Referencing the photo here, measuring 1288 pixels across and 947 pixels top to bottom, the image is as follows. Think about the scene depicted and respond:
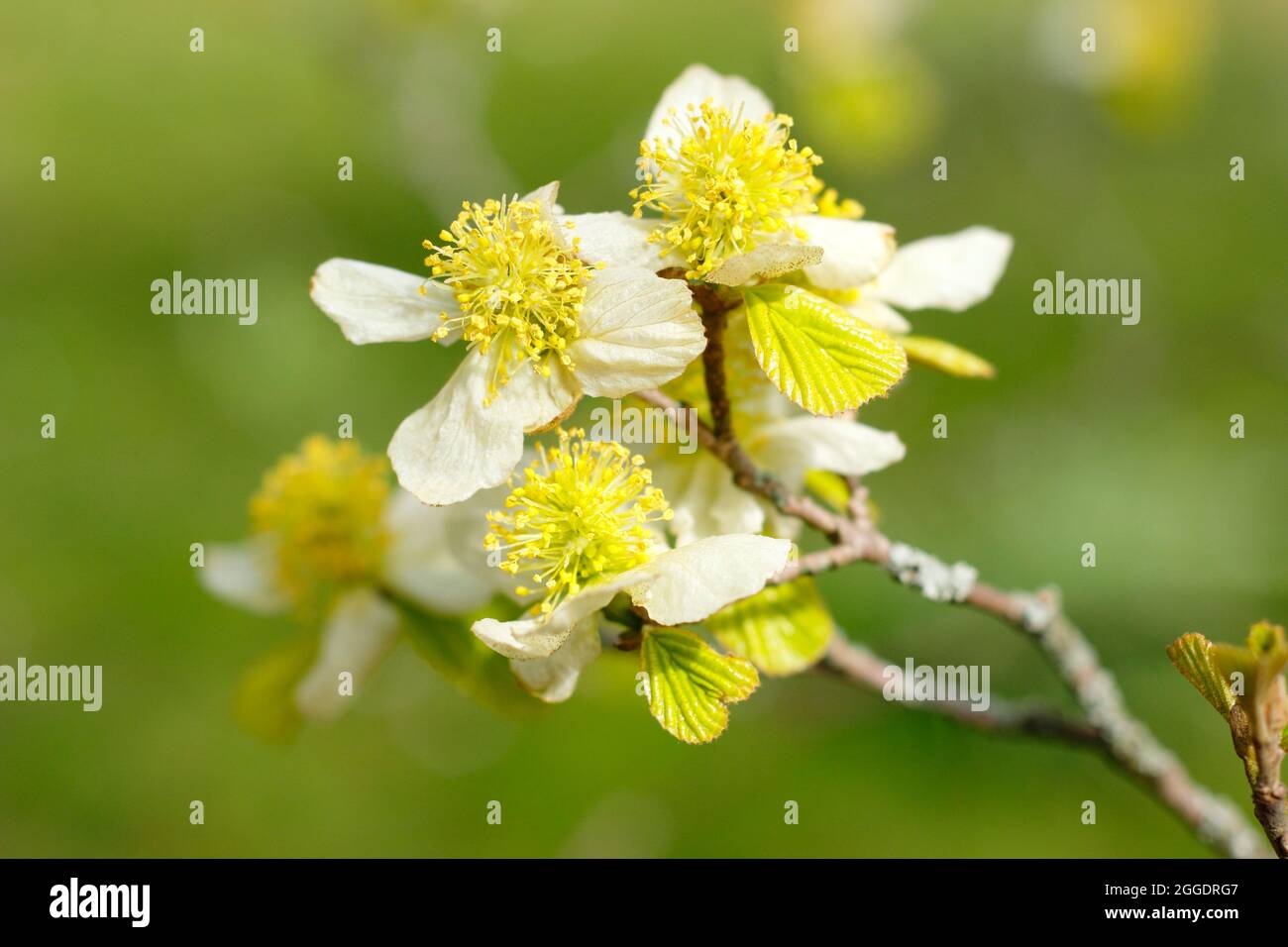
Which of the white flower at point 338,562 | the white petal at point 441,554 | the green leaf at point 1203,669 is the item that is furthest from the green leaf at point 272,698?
the green leaf at point 1203,669

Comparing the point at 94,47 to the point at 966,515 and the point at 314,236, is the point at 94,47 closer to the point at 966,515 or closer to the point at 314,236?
the point at 314,236

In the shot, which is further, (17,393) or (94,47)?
(94,47)

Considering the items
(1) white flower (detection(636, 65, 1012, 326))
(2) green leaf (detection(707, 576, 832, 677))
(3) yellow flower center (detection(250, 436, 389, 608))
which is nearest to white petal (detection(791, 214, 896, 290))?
(1) white flower (detection(636, 65, 1012, 326))

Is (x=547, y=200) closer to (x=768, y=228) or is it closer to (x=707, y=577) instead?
(x=768, y=228)

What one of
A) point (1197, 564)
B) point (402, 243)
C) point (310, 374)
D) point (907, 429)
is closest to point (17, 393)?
point (310, 374)

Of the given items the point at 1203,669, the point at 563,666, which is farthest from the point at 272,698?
the point at 1203,669

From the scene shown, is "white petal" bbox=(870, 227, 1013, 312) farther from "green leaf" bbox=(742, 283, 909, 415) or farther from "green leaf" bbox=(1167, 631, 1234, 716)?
"green leaf" bbox=(1167, 631, 1234, 716)
